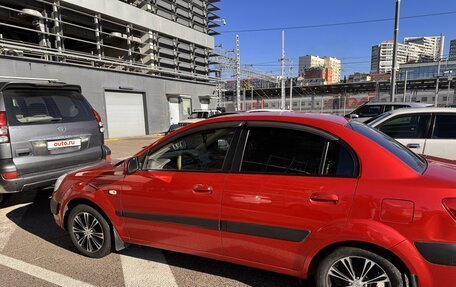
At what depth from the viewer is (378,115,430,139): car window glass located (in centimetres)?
540

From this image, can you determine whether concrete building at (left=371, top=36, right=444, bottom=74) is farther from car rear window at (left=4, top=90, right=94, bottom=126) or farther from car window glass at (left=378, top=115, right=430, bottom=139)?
car rear window at (left=4, top=90, right=94, bottom=126)

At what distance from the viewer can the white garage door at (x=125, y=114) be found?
19047 millimetres

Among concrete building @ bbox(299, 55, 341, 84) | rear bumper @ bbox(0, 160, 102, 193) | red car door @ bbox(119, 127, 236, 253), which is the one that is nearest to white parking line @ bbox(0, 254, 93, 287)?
red car door @ bbox(119, 127, 236, 253)

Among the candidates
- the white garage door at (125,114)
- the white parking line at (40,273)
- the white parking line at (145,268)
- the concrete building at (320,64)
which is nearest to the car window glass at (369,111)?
the white parking line at (145,268)

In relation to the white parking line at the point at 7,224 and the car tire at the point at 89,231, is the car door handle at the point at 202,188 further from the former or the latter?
the white parking line at the point at 7,224

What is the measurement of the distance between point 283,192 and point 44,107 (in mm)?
4168

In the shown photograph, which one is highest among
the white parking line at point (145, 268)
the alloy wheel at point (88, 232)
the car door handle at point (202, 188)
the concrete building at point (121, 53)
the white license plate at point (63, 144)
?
the concrete building at point (121, 53)

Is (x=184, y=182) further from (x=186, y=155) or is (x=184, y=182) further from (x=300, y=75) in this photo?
(x=300, y=75)

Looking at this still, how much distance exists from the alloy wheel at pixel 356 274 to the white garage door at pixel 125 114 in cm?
1816

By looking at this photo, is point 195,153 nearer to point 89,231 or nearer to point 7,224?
point 89,231

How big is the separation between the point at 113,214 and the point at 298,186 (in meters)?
2.03

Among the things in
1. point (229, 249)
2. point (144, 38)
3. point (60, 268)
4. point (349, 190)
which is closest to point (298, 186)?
point (349, 190)

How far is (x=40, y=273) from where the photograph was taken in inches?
130

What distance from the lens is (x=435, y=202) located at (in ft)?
7.14
